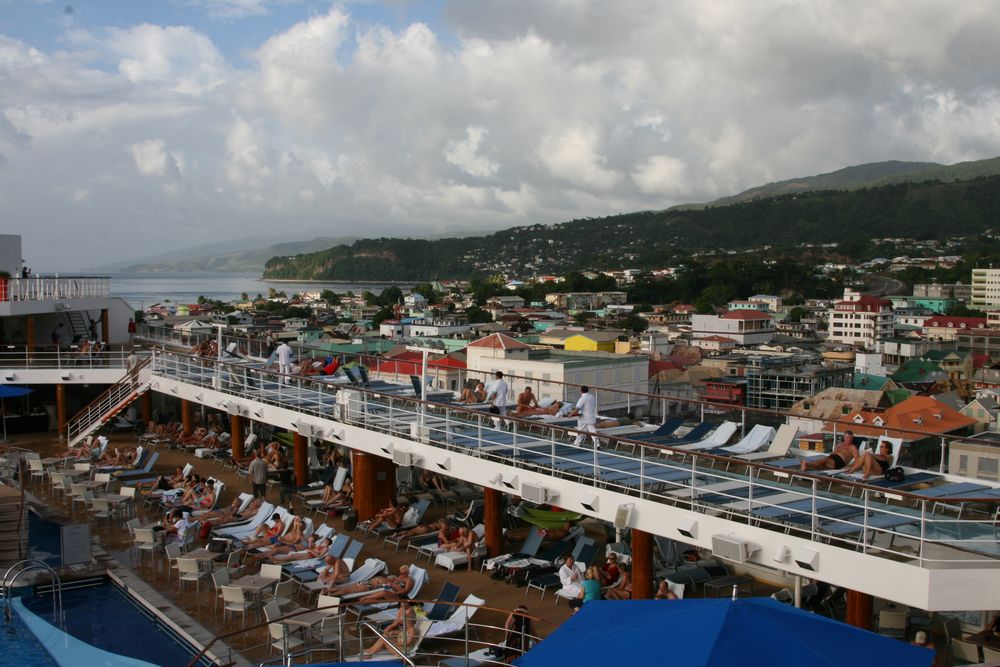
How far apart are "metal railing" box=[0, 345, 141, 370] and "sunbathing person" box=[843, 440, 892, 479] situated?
17955 millimetres

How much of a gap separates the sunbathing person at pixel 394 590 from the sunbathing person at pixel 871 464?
467 centimetres

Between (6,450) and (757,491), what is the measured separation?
16465 millimetres

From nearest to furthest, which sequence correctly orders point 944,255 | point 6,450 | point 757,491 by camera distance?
point 757,491 < point 6,450 < point 944,255

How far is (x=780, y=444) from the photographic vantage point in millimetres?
9500

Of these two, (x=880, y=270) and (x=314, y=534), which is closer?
(x=314, y=534)

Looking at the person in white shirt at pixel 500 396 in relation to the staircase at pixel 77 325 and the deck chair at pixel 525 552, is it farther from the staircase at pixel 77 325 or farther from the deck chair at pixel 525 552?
the staircase at pixel 77 325

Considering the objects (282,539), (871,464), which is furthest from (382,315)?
(871,464)

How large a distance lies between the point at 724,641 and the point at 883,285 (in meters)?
169

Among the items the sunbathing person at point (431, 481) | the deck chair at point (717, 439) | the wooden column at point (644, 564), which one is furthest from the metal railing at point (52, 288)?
the wooden column at point (644, 564)

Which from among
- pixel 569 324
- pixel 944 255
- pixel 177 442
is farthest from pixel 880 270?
pixel 177 442

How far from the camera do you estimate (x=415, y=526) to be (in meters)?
12.4

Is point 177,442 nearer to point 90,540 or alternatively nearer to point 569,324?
point 90,540

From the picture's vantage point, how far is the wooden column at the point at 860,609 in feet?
23.8

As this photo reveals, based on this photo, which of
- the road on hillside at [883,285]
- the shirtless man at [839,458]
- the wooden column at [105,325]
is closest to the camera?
the shirtless man at [839,458]
